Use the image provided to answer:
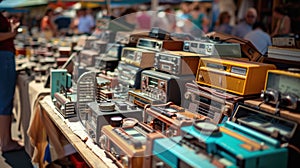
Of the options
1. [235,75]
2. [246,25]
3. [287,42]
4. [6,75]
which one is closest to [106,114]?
[235,75]

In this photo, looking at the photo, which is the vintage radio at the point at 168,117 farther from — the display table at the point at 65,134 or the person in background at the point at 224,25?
the person in background at the point at 224,25

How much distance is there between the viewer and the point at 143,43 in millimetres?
2457

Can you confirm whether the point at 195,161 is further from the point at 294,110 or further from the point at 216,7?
the point at 216,7

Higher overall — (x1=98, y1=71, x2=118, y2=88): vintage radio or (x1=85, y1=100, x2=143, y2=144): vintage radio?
(x1=98, y1=71, x2=118, y2=88): vintage radio

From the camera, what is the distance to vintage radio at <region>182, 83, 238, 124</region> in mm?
1564

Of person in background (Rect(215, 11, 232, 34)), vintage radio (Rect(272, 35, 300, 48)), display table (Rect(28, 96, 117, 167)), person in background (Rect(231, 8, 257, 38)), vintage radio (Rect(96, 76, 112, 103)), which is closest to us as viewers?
display table (Rect(28, 96, 117, 167))

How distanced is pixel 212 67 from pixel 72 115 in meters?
1.08

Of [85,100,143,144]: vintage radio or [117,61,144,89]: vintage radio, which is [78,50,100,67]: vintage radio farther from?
[85,100,143,144]: vintage radio

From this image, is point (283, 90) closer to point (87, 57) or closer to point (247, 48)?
point (247, 48)

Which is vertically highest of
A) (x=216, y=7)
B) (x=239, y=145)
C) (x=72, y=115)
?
(x=216, y=7)

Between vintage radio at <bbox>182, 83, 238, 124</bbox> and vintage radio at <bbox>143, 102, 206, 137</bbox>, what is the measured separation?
6cm

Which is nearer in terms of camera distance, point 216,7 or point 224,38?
point 224,38

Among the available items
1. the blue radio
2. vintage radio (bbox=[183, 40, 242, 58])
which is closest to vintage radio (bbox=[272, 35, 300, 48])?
vintage radio (bbox=[183, 40, 242, 58])

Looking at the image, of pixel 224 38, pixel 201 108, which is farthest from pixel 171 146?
pixel 224 38
